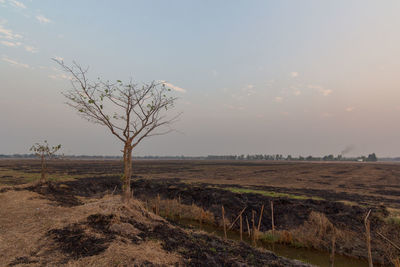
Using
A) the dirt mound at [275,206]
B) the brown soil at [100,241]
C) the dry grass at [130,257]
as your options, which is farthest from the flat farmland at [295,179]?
the dry grass at [130,257]

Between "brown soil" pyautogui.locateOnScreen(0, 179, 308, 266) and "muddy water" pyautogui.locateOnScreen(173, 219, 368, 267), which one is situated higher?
"brown soil" pyautogui.locateOnScreen(0, 179, 308, 266)

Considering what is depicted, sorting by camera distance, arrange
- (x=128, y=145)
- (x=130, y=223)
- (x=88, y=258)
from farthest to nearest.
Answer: (x=128, y=145) < (x=130, y=223) < (x=88, y=258)

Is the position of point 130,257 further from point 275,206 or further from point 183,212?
point 275,206

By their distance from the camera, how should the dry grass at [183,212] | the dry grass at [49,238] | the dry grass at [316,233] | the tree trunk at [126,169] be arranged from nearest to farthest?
the dry grass at [49,238] → the tree trunk at [126,169] → the dry grass at [316,233] → the dry grass at [183,212]

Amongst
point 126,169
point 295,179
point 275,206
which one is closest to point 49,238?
point 126,169

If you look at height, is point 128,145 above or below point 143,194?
above

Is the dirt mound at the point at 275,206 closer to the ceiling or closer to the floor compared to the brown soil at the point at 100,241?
closer to the floor

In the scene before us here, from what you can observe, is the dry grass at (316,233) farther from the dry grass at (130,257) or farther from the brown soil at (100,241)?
the dry grass at (130,257)

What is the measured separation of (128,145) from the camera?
13906mm

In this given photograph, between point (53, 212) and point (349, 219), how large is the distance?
76.5 ft

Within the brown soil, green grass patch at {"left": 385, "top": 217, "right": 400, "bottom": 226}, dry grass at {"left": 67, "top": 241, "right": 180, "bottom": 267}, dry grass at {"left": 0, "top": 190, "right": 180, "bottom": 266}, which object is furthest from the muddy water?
dry grass at {"left": 67, "top": 241, "right": 180, "bottom": 267}

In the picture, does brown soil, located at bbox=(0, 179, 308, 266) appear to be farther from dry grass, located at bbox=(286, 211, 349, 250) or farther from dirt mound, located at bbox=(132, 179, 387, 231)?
dirt mound, located at bbox=(132, 179, 387, 231)

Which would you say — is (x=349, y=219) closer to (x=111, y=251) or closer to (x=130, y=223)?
(x=130, y=223)

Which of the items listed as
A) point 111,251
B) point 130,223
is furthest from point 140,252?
point 130,223
